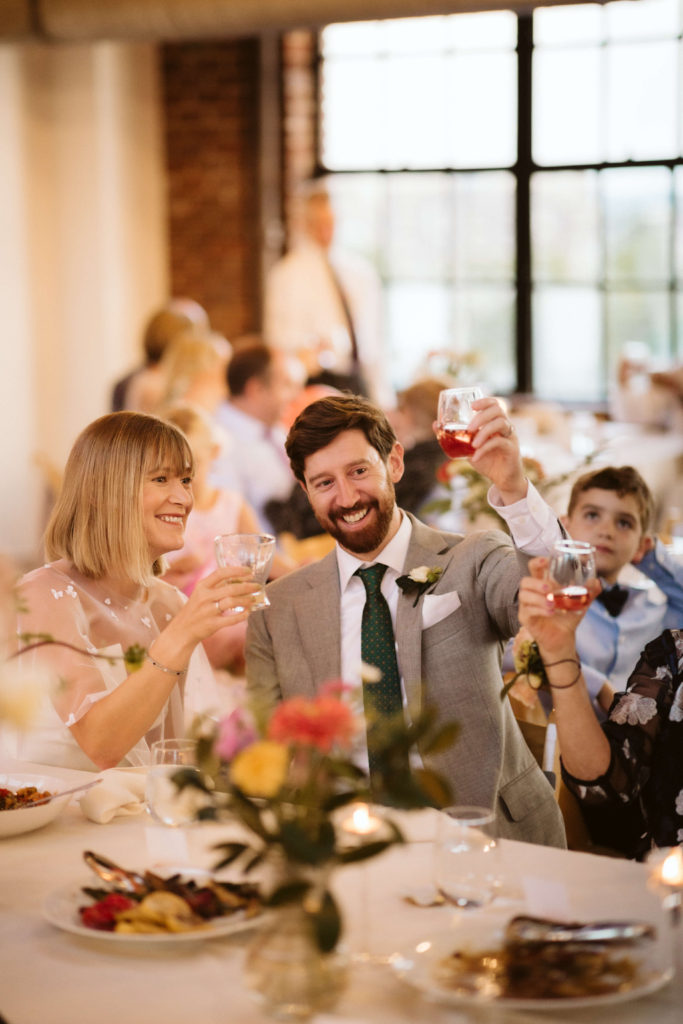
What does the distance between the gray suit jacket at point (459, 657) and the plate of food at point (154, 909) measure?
793 mm

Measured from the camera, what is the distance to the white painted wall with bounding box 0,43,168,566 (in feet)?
25.9

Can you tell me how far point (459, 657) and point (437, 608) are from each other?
0.34 feet

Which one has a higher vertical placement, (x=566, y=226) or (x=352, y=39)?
(x=352, y=39)

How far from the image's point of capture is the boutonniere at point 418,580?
8.12 feet

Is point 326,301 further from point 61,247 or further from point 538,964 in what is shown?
point 538,964

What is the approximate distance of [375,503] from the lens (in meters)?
2.53

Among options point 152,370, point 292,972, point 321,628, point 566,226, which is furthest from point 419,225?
point 292,972

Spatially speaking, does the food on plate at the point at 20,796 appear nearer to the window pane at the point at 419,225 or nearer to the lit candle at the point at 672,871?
the lit candle at the point at 672,871

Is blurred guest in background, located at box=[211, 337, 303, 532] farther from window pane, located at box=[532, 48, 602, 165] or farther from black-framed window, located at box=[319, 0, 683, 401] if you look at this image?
window pane, located at box=[532, 48, 602, 165]

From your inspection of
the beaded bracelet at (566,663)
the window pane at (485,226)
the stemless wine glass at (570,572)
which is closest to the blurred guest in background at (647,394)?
the window pane at (485,226)

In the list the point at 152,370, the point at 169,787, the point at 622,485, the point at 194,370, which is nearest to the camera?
the point at 169,787

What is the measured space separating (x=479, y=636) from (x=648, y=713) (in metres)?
0.38

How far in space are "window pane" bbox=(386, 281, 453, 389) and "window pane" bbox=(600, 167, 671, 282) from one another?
1.16 m

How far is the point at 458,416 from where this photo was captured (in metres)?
2.38
